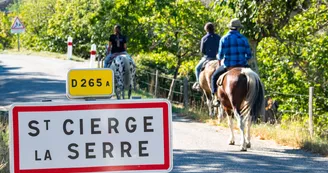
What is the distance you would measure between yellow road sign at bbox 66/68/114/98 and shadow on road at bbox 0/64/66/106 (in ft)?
44.1

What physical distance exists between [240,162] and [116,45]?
A: 276 inches

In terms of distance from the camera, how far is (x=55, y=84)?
80.9 ft

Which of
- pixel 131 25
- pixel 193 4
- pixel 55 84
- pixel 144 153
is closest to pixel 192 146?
pixel 144 153

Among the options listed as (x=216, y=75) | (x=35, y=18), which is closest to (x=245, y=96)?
(x=216, y=75)

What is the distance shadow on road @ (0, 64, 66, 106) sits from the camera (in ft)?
67.1

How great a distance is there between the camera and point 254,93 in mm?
12391

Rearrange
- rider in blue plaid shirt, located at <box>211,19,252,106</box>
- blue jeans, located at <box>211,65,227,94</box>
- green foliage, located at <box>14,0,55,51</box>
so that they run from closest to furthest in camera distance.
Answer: rider in blue plaid shirt, located at <box>211,19,252,106</box> < blue jeans, located at <box>211,65,227,94</box> < green foliage, located at <box>14,0,55,51</box>

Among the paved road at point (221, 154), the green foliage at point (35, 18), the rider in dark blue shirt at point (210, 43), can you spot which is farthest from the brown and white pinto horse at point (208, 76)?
the green foliage at point (35, 18)

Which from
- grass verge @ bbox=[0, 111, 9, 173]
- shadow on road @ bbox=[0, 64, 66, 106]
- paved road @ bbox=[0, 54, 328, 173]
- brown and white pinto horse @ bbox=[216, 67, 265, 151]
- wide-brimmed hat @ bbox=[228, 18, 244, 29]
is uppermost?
wide-brimmed hat @ bbox=[228, 18, 244, 29]

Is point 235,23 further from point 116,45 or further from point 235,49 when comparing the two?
point 116,45

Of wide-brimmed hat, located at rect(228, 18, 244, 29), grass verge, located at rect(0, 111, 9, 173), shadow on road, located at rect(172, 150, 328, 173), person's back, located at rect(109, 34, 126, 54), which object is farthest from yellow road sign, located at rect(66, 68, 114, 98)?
person's back, located at rect(109, 34, 126, 54)

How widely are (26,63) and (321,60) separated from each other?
48.8ft

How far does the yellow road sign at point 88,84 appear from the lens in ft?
19.1

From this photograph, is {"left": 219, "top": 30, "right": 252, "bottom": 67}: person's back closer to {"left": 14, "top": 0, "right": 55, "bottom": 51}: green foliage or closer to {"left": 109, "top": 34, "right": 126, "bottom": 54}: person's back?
{"left": 109, "top": 34, "right": 126, "bottom": 54}: person's back
